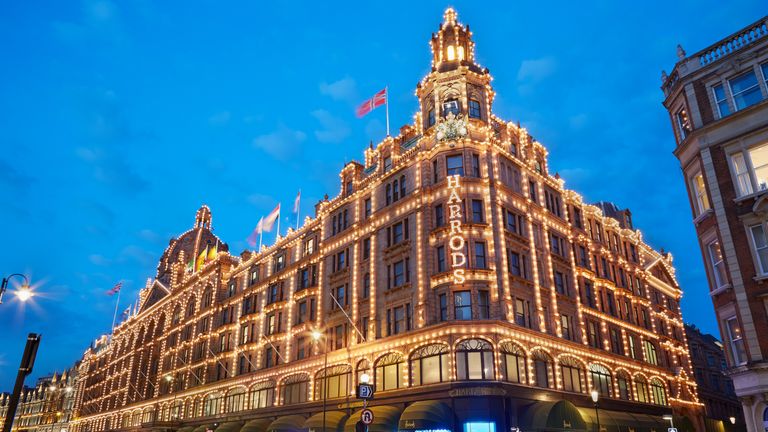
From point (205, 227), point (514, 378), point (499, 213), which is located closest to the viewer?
point (514, 378)

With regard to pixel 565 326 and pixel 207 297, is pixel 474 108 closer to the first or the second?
pixel 565 326

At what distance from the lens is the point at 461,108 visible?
45.5 meters

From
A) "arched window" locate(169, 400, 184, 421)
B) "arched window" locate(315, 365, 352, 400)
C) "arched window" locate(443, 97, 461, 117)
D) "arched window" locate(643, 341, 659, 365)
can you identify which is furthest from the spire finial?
"arched window" locate(169, 400, 184, 421)

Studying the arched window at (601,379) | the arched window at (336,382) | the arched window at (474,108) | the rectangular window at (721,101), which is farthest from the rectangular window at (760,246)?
the arched window at (336,382)

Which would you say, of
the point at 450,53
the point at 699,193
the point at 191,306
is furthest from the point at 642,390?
the point at 191,306

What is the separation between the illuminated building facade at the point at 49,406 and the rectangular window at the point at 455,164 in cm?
13114

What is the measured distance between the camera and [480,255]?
131 ft

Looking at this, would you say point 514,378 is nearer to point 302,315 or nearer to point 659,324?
point 302,315

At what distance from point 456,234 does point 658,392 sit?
Answer: 31630 millimetres

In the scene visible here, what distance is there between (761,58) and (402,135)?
29631 mm

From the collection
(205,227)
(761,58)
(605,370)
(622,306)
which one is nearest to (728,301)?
(761,58)

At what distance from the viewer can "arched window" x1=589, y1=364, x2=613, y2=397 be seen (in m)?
45.6

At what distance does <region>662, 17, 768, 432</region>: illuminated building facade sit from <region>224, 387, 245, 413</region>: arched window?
160 feet

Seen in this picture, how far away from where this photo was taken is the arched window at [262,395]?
183ft
